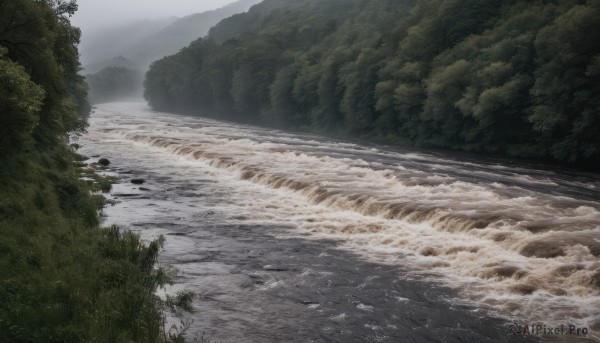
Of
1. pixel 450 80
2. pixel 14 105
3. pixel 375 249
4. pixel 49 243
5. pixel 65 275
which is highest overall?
pixel 450 80

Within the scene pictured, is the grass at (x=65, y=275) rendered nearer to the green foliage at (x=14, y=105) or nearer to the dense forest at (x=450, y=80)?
the green foliage at (x=14, y=105)

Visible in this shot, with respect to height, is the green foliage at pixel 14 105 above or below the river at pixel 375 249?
above

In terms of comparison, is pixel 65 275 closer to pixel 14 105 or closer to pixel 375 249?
pixel 14 105

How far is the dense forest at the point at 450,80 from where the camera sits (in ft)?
141

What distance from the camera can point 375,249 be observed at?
19484 millimetres

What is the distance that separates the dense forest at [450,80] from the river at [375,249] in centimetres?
1135

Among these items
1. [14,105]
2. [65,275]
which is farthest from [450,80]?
[65,275]

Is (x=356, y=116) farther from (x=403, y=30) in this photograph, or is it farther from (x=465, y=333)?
(x=465, y=333)

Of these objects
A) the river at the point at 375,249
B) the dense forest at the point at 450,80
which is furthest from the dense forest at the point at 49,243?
the dense forest at the point at 450,80

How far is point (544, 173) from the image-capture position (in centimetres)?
3784

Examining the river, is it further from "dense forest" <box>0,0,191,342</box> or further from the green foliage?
the green foliage

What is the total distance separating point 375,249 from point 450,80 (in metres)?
43.7

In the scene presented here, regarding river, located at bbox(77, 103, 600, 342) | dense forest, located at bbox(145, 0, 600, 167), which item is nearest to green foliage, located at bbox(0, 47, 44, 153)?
river, located at bbox(77, 103, 600, 342)

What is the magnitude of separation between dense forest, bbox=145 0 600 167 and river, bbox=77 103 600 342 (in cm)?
1135
